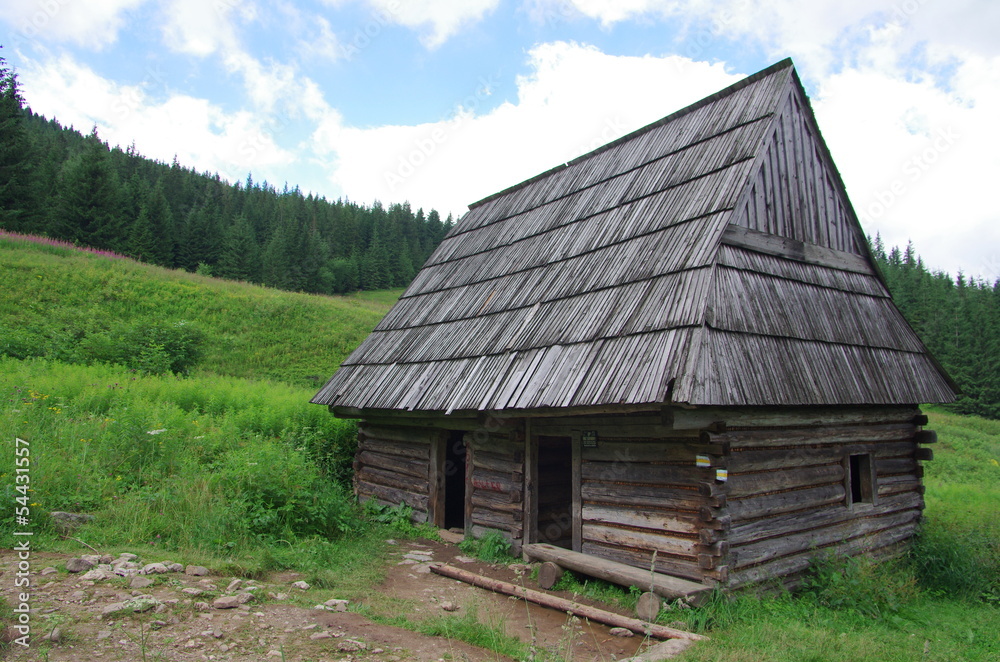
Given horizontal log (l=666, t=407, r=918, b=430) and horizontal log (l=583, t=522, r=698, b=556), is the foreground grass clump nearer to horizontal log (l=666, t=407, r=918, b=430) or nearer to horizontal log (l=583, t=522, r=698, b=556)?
horizontal log (l=583, t=522, r=698, b=556)

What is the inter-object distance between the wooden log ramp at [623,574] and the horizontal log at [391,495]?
294cm

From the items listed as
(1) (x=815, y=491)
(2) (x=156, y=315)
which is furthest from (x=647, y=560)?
(2) (x=156, y=315)

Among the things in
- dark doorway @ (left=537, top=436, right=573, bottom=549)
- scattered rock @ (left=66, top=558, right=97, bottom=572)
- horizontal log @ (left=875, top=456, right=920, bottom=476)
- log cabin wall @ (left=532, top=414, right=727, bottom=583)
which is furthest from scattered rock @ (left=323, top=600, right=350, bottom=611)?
horizontal log @ (left=875, top=456, right=920, bottom=476)

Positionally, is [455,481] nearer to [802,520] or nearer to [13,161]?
[802,520]

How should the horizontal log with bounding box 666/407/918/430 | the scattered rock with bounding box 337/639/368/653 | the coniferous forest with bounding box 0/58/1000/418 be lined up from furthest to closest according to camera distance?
the coniferous forest with bounding box 0/58/1000/418, the horizontal log with bounding box 666/407/918/430, the scattered rock with bounding box 337/639/368/653

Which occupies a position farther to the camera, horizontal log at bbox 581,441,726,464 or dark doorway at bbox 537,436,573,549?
dark doorway at bbox 537,436,573,549

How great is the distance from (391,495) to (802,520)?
634 centimetres

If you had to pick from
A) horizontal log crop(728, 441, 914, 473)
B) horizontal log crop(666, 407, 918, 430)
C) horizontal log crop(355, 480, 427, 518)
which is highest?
horizontal log crop(666, 407, 918, 430)

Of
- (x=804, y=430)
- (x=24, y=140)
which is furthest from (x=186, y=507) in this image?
(x=24, y=140)

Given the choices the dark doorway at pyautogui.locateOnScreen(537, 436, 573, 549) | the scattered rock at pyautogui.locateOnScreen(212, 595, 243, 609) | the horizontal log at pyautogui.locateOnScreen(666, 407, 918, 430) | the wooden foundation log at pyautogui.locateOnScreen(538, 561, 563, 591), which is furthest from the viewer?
the dark doorway at pyautogui.locateOnScreen(537, 436, 573, 549)

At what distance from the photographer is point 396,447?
32.1 ft

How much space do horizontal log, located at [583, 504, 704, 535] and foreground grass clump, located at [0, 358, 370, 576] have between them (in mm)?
3315

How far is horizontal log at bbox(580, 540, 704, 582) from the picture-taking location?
551cm

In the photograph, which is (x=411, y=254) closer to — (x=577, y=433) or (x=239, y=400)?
(x=239, y=400)
